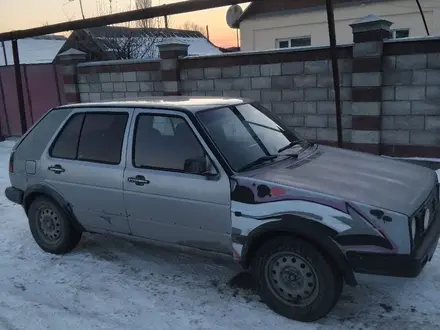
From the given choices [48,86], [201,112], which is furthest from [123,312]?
[48,86]

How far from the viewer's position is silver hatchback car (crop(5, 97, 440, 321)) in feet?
9.93

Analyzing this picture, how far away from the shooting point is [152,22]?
2300 cm

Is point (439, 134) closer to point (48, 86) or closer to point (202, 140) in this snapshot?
point (202, 140)

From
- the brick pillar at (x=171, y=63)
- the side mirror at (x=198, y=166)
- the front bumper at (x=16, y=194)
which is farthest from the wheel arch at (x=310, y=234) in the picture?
the brick pillar at (x=171, y=63)

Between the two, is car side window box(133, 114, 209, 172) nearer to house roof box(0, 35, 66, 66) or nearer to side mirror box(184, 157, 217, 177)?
side mirror box(184, 157, 217, 177)

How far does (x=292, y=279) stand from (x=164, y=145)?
1.53 m

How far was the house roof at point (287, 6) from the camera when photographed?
16.3 metres

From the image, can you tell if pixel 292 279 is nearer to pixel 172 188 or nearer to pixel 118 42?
pixel 172 188

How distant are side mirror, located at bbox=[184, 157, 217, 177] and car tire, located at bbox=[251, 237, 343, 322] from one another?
28.2 inches

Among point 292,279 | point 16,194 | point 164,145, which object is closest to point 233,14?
point 16,194

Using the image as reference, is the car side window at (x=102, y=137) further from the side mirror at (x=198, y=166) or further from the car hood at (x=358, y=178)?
the car hood at (x=358, y=178)

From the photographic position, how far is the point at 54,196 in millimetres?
4480

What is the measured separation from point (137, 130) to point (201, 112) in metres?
0.63

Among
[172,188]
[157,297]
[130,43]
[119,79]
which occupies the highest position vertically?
[130,43]
